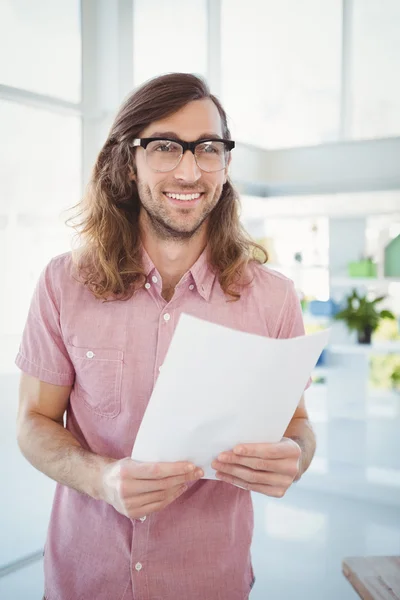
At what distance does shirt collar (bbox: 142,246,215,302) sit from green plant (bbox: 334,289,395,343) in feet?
11.4

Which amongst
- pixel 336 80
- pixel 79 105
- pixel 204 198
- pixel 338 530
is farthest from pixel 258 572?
pixel 336 80

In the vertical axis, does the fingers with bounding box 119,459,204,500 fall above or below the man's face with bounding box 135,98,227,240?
below

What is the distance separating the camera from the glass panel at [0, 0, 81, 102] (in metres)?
3.54

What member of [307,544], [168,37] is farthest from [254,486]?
[168,37]

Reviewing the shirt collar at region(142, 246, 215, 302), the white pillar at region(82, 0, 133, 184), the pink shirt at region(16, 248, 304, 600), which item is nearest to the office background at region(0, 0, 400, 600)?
the white pillar at region(82, 0, 133, 184)

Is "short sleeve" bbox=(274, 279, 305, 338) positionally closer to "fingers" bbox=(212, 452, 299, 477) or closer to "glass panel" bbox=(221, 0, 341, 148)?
"fingers" bbox=(212, 452, 299, 477)

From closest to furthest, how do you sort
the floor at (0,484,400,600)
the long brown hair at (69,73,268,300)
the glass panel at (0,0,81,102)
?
the long brown hair at (69,73,268,300), the floor at (0,484,400,600), the glass panel at (0,0,81,102)

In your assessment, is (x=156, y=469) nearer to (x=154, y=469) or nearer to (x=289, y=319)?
(x=154, y=469)

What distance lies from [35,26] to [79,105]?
508 mm

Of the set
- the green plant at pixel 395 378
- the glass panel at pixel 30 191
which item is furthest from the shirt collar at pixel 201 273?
the green plant at pixel 395 378

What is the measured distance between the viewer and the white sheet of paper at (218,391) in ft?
3.38

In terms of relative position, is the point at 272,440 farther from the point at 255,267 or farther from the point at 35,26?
the point at 35,26

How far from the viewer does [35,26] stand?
3.66 meters

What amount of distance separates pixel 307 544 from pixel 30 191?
257cm
